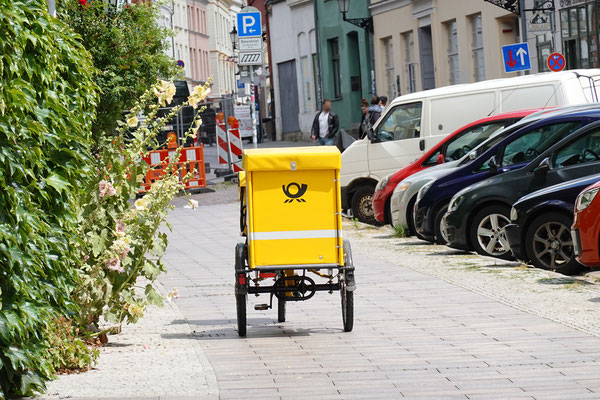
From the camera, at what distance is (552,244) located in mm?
12477

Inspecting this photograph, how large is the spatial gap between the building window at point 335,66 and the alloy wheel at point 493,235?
31.5 meters

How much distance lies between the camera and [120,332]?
30.9ft

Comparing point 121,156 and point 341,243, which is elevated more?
point 121,156

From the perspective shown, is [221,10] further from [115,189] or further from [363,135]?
[115,189]

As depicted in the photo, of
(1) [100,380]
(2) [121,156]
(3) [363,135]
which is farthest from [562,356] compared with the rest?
(3) [363,135]

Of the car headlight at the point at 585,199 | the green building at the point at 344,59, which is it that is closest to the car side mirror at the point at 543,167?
the car headlight at the point at 585,199

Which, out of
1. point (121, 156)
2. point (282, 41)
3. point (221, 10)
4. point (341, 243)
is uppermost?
point (221, 10)

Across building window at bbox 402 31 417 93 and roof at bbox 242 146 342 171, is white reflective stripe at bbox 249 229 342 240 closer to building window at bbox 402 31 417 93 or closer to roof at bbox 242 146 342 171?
roof at bbox 242 146 342 171

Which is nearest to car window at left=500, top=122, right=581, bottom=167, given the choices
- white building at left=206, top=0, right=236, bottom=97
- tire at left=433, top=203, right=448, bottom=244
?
tire at left=433, top=203, right=448, bottom=244

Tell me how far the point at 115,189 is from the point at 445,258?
638cm

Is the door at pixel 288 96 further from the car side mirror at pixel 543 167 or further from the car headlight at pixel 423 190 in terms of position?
the car side mirror at pixel 543 167

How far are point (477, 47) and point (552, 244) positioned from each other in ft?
73.2

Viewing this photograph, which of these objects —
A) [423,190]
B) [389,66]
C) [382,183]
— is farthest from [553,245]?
[389,66]

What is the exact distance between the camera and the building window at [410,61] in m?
38.9
